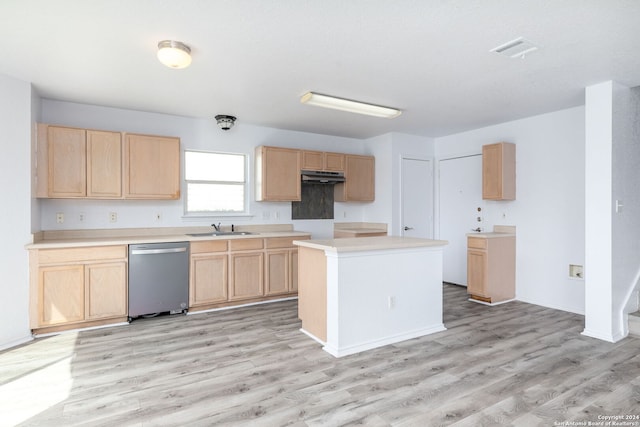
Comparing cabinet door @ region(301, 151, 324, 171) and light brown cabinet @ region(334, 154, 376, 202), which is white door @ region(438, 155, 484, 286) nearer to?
light brown cabinet @ region(334, 154, 376, 202)

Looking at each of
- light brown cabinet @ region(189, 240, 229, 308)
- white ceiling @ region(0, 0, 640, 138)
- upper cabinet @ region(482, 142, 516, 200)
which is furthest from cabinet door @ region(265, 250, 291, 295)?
upper cabinet @ region(482, 142, 516, 200)

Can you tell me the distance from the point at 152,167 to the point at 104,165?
485mm

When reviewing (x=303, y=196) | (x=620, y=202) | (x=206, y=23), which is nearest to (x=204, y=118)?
(x=303, y=196)

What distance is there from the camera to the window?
473cm

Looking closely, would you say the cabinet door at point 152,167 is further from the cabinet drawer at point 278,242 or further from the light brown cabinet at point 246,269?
the cabinet drawer at point 278,242

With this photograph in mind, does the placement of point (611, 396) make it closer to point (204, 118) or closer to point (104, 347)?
point (104, 347)

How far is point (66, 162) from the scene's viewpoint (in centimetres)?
372

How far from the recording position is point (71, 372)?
267cm

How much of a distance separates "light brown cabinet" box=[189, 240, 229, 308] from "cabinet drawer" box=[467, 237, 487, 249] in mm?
3230

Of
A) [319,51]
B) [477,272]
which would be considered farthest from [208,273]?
[477,272]

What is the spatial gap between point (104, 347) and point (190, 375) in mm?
1105

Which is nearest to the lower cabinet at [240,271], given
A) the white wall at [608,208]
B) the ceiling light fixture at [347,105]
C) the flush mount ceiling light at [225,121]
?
the flush mount ceiling light at [225,121]

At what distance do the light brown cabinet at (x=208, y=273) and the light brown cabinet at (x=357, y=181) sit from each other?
2.11 m

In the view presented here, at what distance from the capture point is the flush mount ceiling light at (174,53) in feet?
8.38
